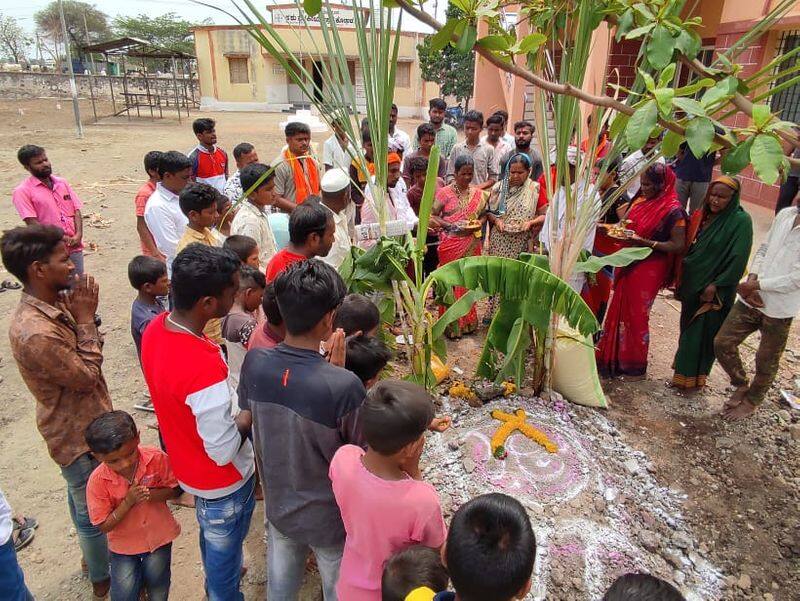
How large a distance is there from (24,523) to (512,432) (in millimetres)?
2795

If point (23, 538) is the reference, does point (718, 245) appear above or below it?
above

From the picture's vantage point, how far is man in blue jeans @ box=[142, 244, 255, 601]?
1809mm

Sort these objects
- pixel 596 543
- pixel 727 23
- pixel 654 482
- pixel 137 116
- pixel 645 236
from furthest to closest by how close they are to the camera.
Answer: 1. pixel 137 116
2. pixel 727 23
3. pixel 645 236
4. pixel 654 482
5. pixel 596 543

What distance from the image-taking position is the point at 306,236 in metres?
2.91

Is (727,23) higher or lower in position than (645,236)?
higher

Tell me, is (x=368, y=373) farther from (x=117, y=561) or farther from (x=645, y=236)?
(x=645, y=236)

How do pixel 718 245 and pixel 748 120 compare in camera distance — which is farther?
pixel 748 120

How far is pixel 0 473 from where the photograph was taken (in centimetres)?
335

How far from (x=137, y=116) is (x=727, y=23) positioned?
22.4m

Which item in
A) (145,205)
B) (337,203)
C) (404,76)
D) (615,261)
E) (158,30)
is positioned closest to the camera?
(615,261)

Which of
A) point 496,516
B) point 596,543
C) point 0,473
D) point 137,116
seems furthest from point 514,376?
point 137,116

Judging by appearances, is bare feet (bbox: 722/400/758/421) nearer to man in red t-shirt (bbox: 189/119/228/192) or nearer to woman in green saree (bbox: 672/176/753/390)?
woman in green saree (bbox: 672/176/753/390)

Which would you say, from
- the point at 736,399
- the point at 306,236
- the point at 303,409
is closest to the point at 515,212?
the point at 736,399

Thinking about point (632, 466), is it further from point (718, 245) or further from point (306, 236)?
point (306, 236)
